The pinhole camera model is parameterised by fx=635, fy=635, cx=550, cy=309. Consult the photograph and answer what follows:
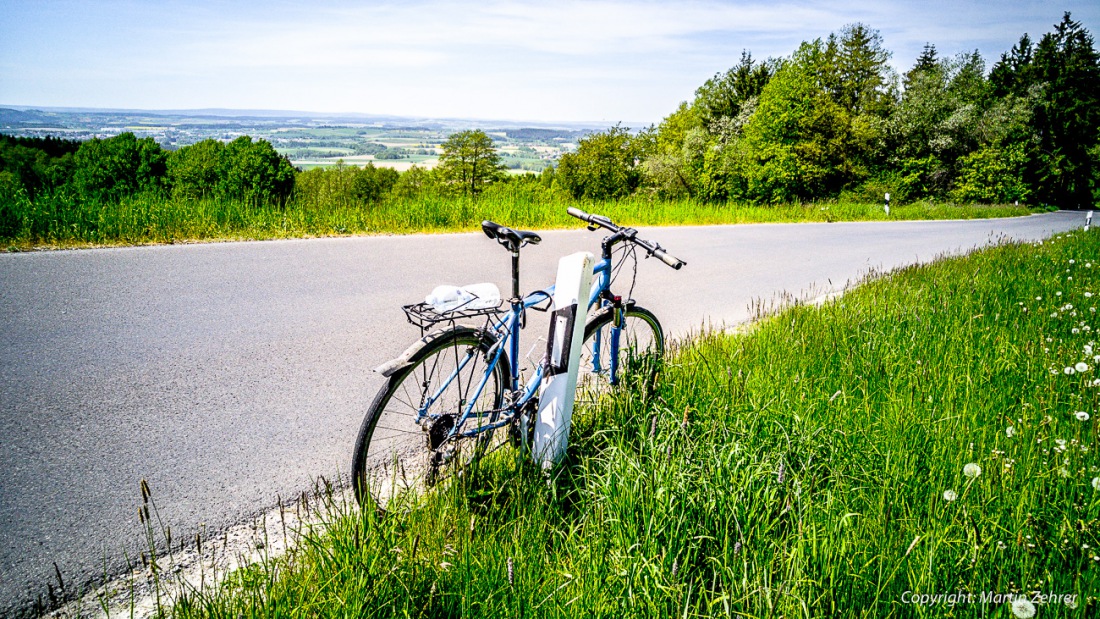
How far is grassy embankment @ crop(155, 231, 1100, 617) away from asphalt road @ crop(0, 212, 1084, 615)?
90 centimetres

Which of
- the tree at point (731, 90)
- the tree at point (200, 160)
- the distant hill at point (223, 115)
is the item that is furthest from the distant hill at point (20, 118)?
the tree at point (731, 90)

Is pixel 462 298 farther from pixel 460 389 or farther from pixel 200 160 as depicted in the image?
pixel 200 160

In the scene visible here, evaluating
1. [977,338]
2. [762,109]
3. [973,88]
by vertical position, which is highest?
[973,88]

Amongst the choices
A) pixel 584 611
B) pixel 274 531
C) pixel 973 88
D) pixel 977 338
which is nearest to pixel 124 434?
pixel 274 531

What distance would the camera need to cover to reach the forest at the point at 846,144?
49.5 metres

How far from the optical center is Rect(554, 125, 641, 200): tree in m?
81.2

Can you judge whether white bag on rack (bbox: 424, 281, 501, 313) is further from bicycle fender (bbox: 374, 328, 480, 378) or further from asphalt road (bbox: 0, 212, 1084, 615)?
asphalt road (bbox: 0, 212, 1084, 615)

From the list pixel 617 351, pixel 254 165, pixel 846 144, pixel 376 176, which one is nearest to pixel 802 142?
pixel 846 144

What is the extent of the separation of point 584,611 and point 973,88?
78.9 m

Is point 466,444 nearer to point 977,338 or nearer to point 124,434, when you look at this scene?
point 124,434

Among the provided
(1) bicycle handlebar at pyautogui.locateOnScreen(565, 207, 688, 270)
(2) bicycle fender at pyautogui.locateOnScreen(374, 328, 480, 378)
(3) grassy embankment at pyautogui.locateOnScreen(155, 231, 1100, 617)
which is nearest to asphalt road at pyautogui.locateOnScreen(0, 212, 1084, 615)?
(3) grassy embankment at pyautogui.locateOnScreen(155, 231, 1100, 617)

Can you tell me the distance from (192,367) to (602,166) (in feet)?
260

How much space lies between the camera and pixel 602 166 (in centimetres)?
8125

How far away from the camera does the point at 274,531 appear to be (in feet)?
9.75
